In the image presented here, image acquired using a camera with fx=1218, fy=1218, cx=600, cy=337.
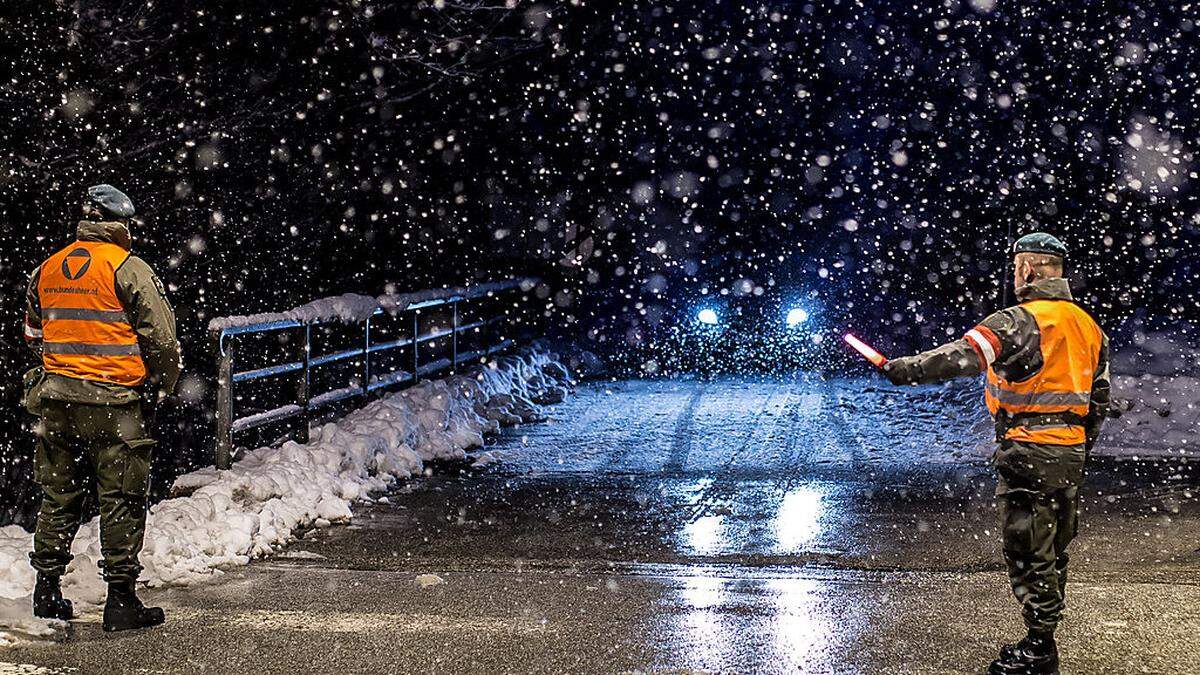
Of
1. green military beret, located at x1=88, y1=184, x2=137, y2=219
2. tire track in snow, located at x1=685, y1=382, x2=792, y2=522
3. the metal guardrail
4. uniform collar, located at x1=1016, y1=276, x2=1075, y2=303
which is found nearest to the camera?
uniform collar, located at x1=1016, y1=276, x2=1075, y2=303

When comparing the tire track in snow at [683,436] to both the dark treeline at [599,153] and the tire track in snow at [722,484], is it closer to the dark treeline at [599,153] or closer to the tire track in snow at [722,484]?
the tire track in snow at [722,484]

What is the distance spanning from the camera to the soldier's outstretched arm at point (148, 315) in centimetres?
568

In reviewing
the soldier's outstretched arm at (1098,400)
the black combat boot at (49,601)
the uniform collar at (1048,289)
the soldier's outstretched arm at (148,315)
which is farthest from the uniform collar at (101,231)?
the soldier's outstretched arm at (1098,400)

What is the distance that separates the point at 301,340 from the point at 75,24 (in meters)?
3.19

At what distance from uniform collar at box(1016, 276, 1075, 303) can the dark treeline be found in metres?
8.16

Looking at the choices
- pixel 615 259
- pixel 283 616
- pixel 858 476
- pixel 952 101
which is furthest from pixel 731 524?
pixel 615 259

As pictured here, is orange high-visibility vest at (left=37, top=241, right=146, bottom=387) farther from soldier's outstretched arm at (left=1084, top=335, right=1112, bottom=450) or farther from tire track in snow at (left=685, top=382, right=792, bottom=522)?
soldier's outstretched arm at (left=1084, top=335, right=1112, bottom=450)

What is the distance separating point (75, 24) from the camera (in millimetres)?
10031

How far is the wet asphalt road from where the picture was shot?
5.33 m

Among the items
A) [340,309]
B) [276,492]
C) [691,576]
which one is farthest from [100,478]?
[340,309]

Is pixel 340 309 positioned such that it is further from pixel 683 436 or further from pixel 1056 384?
pixel 1056 384

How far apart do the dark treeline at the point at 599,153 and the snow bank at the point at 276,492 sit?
305 cm

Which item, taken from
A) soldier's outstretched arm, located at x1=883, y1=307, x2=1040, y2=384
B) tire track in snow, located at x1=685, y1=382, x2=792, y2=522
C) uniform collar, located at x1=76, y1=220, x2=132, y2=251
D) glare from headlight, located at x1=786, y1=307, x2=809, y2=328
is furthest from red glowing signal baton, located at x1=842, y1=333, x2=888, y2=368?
glare from headlight, located at x1=786, y1=307, x2=809, y2=328

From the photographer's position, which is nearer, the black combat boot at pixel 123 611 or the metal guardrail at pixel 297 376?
the black combat boot at pixel 123 611
